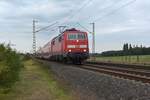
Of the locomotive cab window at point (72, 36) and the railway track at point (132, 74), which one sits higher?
the locomotive cab window at point (72, 36)

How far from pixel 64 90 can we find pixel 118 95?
5.09 m

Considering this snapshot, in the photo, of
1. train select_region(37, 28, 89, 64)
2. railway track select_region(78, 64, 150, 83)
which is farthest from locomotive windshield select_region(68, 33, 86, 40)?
railway track select_region(78, 64, 150, 83)

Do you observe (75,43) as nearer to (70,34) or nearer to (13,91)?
(70,34)

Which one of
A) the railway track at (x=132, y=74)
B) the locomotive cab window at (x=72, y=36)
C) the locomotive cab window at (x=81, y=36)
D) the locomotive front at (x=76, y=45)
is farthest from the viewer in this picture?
the locomotive cab window at (x=81, y=36)

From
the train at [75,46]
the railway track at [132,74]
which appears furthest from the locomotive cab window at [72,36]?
the railway track at [132,74]

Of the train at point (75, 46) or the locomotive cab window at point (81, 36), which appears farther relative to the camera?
the locomotive cab window at point (81, 36)

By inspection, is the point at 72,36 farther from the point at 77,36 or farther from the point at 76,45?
the point at 76,45

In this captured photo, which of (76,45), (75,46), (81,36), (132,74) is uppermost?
(81,36)

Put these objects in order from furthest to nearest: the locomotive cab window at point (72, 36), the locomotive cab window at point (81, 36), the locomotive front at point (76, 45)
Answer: the locomotive cab window at point (81, 36) → the locomotive cab window at point (72, 36) → the locomotive front at point (76, 45)

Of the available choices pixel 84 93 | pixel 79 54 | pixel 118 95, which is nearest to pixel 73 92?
pixel 84 93

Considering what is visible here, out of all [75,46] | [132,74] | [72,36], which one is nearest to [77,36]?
[72,36]

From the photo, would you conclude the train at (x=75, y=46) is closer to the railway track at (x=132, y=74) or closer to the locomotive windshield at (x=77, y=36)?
the locomotive windshield at (x=77, y=36)

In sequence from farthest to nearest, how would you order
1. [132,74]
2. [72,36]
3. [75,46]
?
[72,36]
[75,46]
[132,74]

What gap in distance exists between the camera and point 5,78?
16.9m
